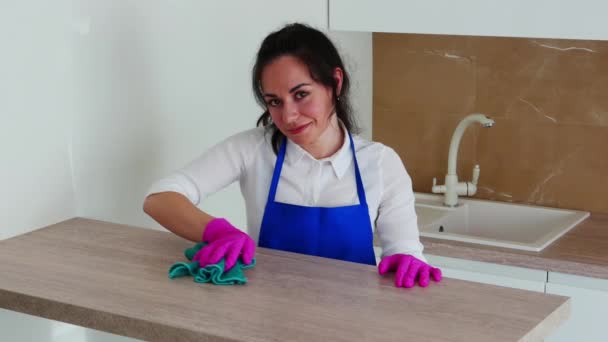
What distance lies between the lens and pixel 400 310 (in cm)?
149

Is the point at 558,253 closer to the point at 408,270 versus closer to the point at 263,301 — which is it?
the point at 408,270

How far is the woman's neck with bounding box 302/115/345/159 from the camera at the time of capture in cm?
202

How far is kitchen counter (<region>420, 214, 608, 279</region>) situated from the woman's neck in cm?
69

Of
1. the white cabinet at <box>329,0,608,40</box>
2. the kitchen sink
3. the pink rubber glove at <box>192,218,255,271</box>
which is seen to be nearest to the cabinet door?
the kitchen sink

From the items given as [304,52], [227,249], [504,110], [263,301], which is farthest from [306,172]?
[504,110]

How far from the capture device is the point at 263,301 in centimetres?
153

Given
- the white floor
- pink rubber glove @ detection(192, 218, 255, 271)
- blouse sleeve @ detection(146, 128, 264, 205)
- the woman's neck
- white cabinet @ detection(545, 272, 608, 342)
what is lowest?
white cabinet @ detection(545, 272, 608, 342)

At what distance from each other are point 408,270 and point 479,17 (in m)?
1.14

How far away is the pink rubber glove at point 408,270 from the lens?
5.28 ft

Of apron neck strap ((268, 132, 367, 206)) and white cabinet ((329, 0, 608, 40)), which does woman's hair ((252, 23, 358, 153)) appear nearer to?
apron neck strap ((268, 132, 367, 206))

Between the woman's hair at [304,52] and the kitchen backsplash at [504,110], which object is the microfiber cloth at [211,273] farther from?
the kitchen backsplash at [504,110]

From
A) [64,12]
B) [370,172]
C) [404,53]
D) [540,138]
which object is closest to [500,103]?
[540,138]

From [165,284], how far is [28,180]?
501 millimetres

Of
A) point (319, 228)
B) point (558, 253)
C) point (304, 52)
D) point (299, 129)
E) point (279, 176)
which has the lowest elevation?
point (558, 253)
